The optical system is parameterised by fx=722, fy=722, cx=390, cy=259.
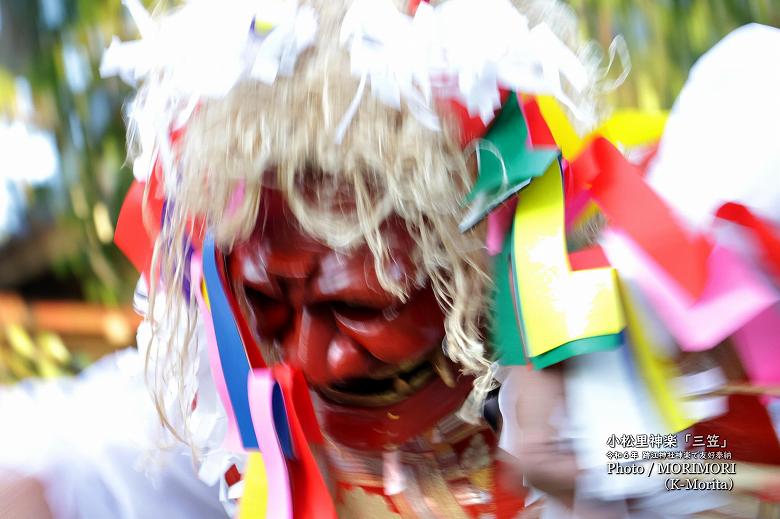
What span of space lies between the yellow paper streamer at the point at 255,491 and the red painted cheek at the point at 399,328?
0.45 feet

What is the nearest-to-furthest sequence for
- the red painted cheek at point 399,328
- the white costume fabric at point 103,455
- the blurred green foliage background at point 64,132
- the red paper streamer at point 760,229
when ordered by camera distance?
the red paper streamer at point 760,229
the red painted cheek at point 399,328
the white costume fabric at point 103,455
the blurred green foliage background at point 64,132

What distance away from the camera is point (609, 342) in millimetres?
406

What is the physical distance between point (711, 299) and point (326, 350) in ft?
0.84

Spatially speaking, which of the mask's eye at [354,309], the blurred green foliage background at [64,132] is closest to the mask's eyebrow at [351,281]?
the mask's eye at [354,309]

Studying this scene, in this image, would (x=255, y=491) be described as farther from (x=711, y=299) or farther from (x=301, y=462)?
(x=711, y=299)

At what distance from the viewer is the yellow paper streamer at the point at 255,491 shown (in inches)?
21.5

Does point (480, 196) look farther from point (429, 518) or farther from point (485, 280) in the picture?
point (429, 518)

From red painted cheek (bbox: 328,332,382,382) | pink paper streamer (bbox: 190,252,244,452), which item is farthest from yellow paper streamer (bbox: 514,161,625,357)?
pink paper streamer (bbox: 190,252,244,452)

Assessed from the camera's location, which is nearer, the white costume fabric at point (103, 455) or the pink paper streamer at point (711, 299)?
the pink paper streamer at point (711, 299)

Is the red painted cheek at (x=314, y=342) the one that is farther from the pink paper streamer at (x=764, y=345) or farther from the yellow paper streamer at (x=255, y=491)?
the pink paper streamer at (x=764, y=345)

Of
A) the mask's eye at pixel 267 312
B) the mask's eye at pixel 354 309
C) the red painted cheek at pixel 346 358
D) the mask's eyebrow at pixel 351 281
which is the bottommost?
the red painted cheek at pixel 346 358

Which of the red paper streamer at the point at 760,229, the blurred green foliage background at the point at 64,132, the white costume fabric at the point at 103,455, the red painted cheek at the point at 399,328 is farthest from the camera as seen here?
the blurred green foliage background at the point at 64,132

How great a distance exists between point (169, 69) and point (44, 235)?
100cm

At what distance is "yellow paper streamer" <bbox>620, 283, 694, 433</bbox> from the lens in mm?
420
